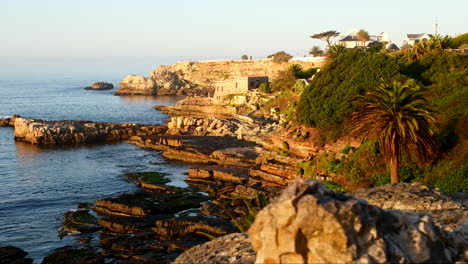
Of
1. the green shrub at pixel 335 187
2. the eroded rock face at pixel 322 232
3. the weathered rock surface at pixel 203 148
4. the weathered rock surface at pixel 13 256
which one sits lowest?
the weathered rock surface at pixel 13 256

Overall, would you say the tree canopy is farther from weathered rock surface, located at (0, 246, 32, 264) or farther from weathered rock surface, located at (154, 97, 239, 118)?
weathered rock surface, located at (0, 246, 32, 264)

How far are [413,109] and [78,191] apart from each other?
30.2 m

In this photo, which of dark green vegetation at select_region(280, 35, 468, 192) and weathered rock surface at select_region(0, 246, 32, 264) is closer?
weathered rock surface at select_region(0, 246, 32, 264)

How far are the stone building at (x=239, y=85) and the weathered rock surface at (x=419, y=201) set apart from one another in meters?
77.7

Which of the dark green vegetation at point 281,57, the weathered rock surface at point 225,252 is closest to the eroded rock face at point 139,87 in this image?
the dark green vegetation at point 281,57

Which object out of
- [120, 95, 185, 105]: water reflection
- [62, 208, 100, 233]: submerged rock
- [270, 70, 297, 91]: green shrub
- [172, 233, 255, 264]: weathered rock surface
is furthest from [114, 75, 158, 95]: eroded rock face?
[172, 233, 255, 264]: weathered rock surface

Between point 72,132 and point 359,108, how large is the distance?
155ft

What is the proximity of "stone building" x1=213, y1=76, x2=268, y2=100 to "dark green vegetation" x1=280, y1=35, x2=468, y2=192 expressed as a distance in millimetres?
54602

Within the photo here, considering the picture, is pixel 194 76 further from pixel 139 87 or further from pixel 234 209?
pixel 234 209

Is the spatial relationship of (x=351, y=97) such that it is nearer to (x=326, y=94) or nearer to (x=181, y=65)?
(x=326, y=94)

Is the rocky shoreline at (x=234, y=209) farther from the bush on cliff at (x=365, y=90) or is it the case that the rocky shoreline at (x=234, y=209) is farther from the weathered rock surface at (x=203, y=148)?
the bush on cliff at (x=365, y=90)

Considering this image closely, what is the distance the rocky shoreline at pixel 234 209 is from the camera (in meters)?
9.62

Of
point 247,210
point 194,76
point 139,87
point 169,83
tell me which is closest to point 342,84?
point 247,210

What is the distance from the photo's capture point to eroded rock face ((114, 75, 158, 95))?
16338cm
